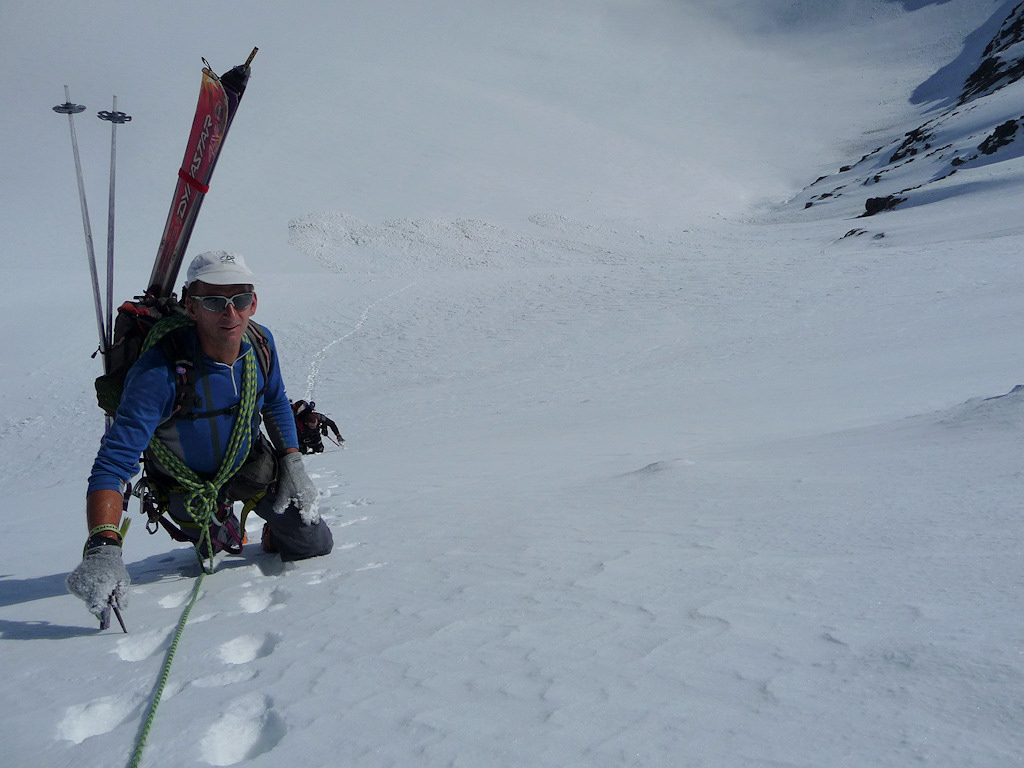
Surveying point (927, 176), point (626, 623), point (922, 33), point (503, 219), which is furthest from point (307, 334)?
point (922, 33)

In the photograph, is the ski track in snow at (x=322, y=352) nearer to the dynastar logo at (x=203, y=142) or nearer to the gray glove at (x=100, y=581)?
the dynastar logo at (x=203, y=142)

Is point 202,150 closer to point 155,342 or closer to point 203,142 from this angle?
point 203,142

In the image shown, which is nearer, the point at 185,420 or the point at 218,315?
the point at 218,315

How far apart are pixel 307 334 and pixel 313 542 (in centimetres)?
1127

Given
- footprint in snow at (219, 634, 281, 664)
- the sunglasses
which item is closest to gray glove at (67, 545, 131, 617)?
footprint in snow at (219, 634, 281, 664)

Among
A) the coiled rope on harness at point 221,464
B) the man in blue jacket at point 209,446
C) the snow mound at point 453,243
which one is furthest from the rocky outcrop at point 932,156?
the coiled rope on harness at point 221,464

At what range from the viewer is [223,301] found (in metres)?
2.89

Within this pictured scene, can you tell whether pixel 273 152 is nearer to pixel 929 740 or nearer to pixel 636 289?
pixel 636 289

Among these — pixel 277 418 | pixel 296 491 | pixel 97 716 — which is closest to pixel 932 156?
pixel 277 418

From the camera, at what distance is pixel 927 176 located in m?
35.6

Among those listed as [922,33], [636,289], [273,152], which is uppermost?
[922,33]

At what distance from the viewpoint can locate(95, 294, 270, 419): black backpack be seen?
295 cm

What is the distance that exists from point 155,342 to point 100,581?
0.94 meters

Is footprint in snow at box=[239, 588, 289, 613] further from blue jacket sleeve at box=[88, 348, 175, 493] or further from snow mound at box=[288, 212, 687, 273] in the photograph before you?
snow mound at box=[288, 212, 687, 273]
